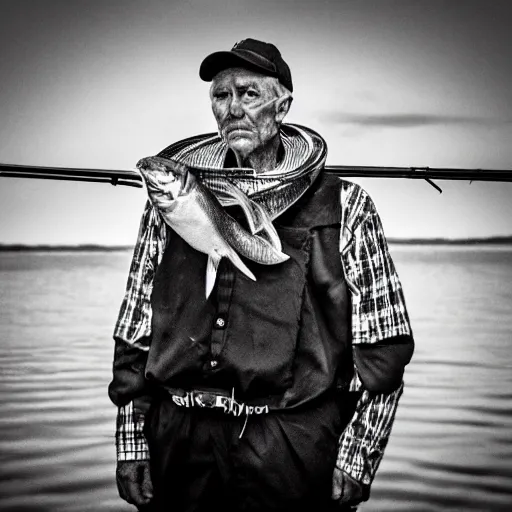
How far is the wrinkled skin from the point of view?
1.57 meters

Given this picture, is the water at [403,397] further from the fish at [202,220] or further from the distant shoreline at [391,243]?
the fish at [202,220]

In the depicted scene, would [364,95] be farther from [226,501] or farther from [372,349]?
[226,501]

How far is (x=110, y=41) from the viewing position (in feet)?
9.64

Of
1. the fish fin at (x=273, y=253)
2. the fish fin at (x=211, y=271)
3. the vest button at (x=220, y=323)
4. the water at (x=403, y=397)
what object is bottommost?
the water at (x=403, y=397)

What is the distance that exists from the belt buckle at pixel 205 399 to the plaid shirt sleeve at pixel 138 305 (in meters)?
0.17

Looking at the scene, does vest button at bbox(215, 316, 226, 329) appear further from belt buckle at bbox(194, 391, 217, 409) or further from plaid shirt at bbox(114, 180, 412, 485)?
plaid shirt at bbox(114, 180, 412, 485)

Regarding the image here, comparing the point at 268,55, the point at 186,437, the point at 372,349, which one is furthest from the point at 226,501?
the point at 268,55

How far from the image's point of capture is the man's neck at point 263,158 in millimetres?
1616

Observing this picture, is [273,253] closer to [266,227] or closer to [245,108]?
[266,227]

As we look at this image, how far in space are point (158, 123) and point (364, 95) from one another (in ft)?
2.86

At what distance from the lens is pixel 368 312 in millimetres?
1520

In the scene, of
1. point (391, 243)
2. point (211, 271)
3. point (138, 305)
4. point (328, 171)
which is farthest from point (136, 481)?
point (391, 243)

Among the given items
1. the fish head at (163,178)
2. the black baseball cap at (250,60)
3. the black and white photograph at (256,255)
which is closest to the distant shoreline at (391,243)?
the black and white photograph at (256,255)

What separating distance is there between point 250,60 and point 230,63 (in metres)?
0.06
